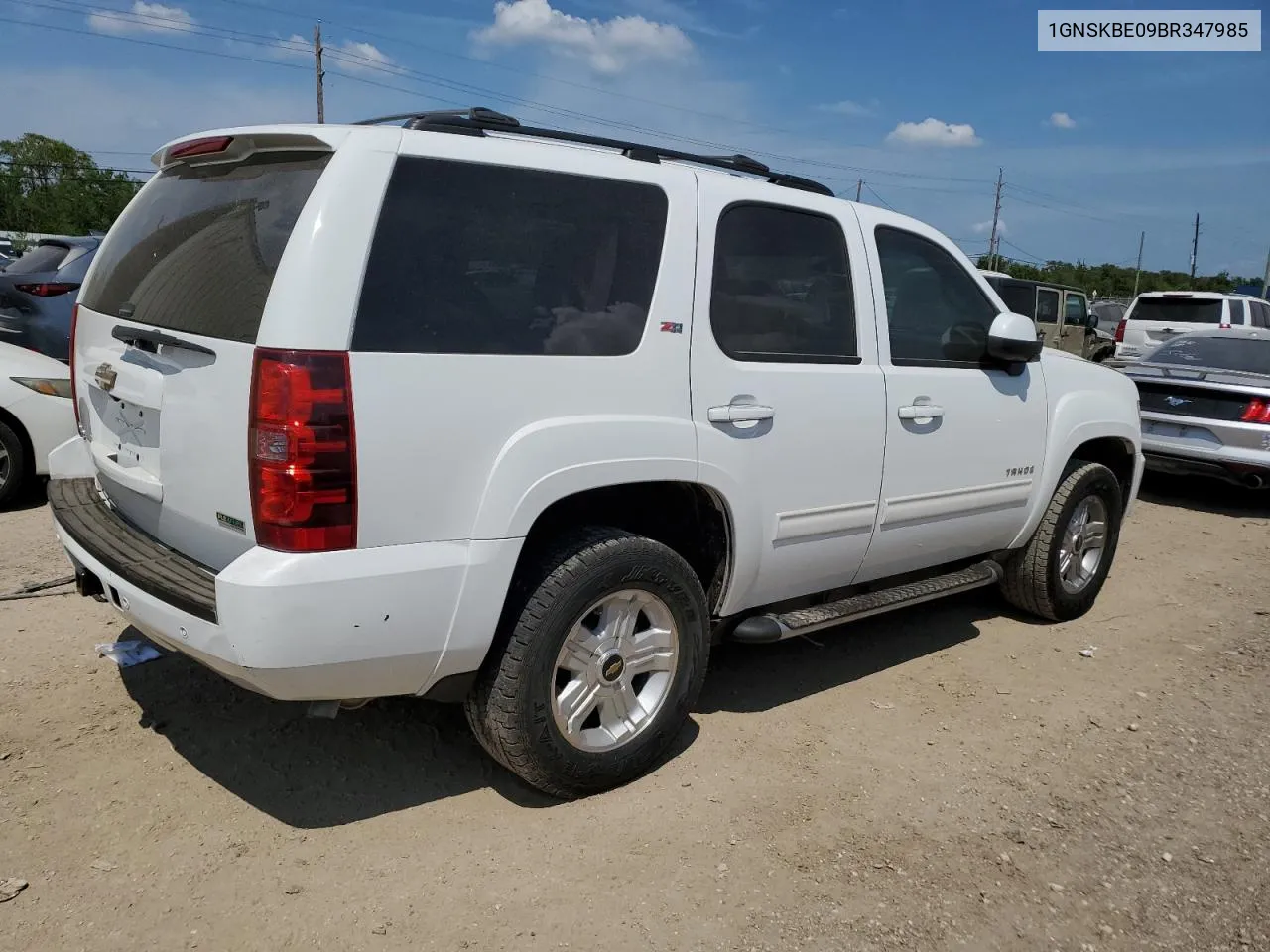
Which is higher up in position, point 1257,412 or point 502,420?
point 502,420

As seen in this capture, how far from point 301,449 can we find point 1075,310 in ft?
61.9

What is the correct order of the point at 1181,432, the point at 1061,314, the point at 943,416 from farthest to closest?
the point at 1061,314 → the point at 1181,432 → the point at 943,416

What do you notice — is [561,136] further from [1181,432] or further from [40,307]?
[1181,432]

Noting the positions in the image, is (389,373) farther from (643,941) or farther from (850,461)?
(850,461)

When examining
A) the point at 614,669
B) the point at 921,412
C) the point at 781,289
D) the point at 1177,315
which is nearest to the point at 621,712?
the point at 614,669

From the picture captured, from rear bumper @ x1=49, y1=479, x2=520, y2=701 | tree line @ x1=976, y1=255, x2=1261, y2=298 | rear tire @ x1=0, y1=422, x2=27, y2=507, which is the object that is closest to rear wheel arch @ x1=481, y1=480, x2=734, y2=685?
rear bumper @ x1=49, y1=479, x2=520, y2=701

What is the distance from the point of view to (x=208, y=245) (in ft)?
9.63

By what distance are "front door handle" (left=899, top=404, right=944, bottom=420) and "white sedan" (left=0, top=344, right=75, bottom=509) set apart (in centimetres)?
513

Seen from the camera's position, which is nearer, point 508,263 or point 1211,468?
point 508,263

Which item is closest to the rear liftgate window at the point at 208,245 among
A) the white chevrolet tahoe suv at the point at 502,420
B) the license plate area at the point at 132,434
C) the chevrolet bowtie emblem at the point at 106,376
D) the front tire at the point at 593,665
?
the white chevrolet tahoe suv at the point at 502,420

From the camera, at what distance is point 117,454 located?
3195 millimetres

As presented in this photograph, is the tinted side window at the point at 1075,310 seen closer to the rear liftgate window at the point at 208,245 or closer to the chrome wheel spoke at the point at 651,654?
the chrome wheel spoke at the point at 651,654

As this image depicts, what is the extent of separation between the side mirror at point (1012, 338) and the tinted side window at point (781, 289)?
84 centimetres

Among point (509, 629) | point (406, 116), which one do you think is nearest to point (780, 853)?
point (509, 629)
